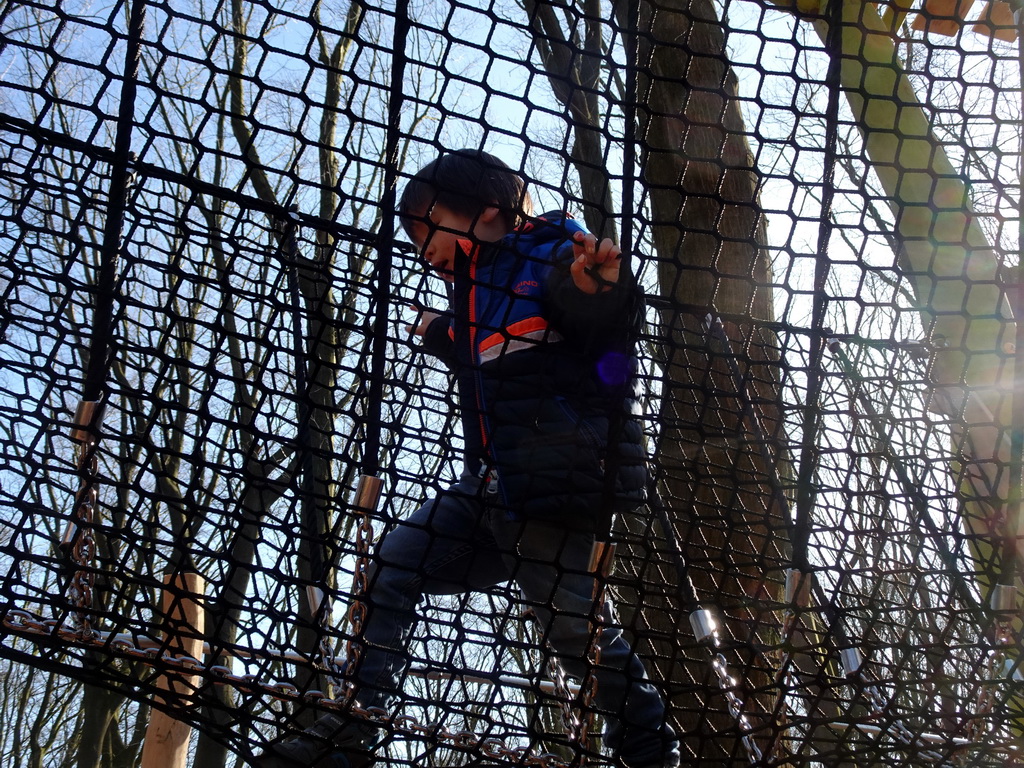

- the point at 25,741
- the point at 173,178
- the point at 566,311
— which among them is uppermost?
the point at 173,178

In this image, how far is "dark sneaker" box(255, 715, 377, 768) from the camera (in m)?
1.45

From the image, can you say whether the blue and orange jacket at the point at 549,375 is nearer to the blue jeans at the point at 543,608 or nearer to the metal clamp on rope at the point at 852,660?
Result: the blue jeans at the point at 543,608

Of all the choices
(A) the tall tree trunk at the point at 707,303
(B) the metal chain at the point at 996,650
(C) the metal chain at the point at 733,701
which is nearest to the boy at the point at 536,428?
(C) the metal chain at the point at 733,701

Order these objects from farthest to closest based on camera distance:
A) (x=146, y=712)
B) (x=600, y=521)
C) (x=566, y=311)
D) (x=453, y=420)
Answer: (x=146, y=712) < (x=453, y=420) < (x=566, y=311) < (x=600, y=521)

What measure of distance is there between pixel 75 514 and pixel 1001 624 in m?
1.38

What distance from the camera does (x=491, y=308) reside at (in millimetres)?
1541

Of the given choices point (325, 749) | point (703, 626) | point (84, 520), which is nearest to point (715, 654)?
point (703, 626)

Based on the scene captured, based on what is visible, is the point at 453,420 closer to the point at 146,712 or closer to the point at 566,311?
the point at 566,311

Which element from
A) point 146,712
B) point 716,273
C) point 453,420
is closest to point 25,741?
point 146,712

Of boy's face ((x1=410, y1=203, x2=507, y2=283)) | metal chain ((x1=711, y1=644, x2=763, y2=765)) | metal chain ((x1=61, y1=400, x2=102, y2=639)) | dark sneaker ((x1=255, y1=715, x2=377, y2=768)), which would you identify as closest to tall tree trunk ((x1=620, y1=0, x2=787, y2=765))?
metal chain ((x1=711, y1=644, x2=763, y2=765))

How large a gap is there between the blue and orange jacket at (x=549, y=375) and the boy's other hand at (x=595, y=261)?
0.02m

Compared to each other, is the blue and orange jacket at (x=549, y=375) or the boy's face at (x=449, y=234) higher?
the boy's face at (x=449, y=234)

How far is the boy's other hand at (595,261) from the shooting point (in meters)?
1.29

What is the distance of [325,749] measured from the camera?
1.46 m
